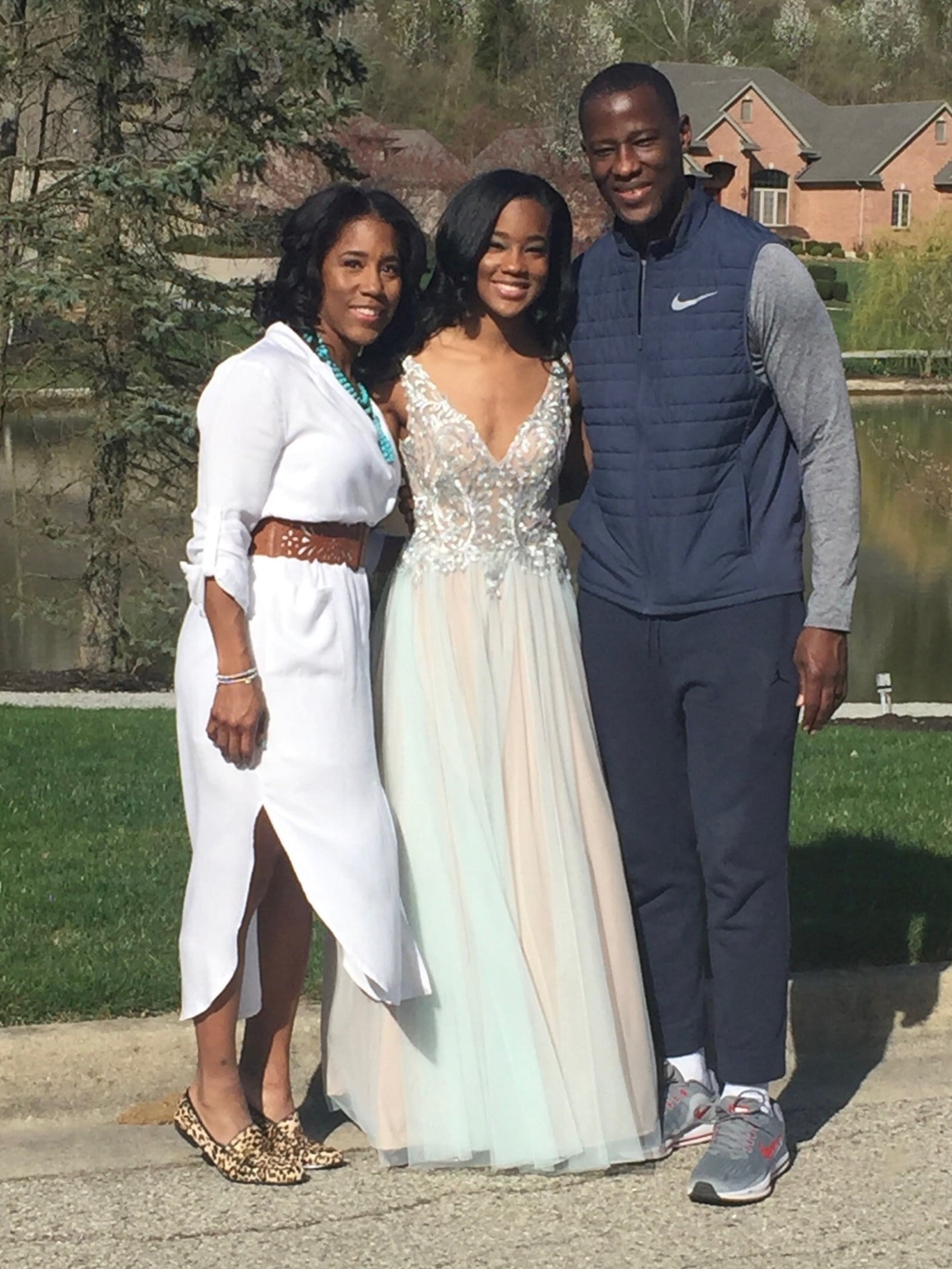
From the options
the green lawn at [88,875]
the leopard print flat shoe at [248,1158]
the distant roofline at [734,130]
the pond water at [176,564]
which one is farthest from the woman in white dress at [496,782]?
the distant roofline at [734,130]

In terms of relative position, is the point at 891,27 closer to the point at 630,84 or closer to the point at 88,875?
the point at 88,875

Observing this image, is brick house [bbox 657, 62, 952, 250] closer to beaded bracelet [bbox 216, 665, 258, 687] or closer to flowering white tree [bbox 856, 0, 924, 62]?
flowering white tree [bbox 856, 0, 924, 62]

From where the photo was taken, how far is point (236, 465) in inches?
140

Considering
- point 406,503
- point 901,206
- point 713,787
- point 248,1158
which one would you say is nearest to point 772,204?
point 901,206

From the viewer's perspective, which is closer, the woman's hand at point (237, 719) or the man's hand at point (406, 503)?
the woman's hand at point (237, 719)

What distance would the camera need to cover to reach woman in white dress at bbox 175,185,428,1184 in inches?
142

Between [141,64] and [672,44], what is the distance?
77.5 m

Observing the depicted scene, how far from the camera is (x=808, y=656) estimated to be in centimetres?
378

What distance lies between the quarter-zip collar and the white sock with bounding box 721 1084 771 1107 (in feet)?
5.88

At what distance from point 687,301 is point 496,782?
109cm

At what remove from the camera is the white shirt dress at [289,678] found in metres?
3.59

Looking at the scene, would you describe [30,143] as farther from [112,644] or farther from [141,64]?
[112,644]

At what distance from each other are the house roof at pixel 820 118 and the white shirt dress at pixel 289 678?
68423mm

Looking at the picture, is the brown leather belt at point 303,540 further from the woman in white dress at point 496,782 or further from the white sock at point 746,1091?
the white sock at point 746,1091
